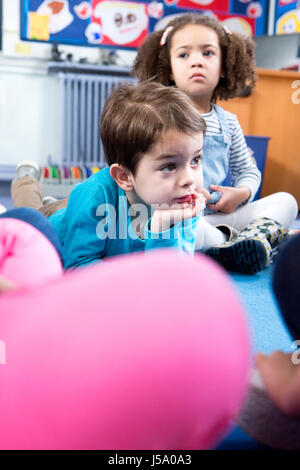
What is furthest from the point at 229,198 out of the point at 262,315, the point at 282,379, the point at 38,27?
the point at 38,27

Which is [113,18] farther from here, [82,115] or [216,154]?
[216,154]

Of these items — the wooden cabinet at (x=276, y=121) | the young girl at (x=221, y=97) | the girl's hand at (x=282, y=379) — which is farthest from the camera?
the wooden cabinet at (x=276, y=121)

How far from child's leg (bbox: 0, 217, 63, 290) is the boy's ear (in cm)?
35

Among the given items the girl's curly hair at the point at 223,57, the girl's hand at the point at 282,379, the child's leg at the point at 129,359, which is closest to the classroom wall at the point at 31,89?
the girl's curly hair at the point at 223,57

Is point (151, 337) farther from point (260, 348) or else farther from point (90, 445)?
point (260, 348)

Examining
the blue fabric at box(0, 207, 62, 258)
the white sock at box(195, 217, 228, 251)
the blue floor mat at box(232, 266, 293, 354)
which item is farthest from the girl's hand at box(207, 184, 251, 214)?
the blue fabric at box(0, 207, 62, 258)

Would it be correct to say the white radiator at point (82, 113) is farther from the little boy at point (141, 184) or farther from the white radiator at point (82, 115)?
the little boy at point (141, 184)

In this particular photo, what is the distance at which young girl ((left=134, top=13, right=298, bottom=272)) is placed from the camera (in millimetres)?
1169

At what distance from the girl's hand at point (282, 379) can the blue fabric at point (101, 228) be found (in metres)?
0.30

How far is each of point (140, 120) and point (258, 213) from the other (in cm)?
67

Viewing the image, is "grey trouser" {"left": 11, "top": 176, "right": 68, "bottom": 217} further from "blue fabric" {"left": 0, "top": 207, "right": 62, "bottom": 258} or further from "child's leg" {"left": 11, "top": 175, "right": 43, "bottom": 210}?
"blue fabric" {"left": 0, "top": 207, "right": 62, "bottom": 258}

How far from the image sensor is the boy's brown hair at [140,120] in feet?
2.38

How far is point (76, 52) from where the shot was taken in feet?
9.54

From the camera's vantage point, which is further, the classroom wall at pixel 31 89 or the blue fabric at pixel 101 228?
the classroom wall at pixel 31 89
